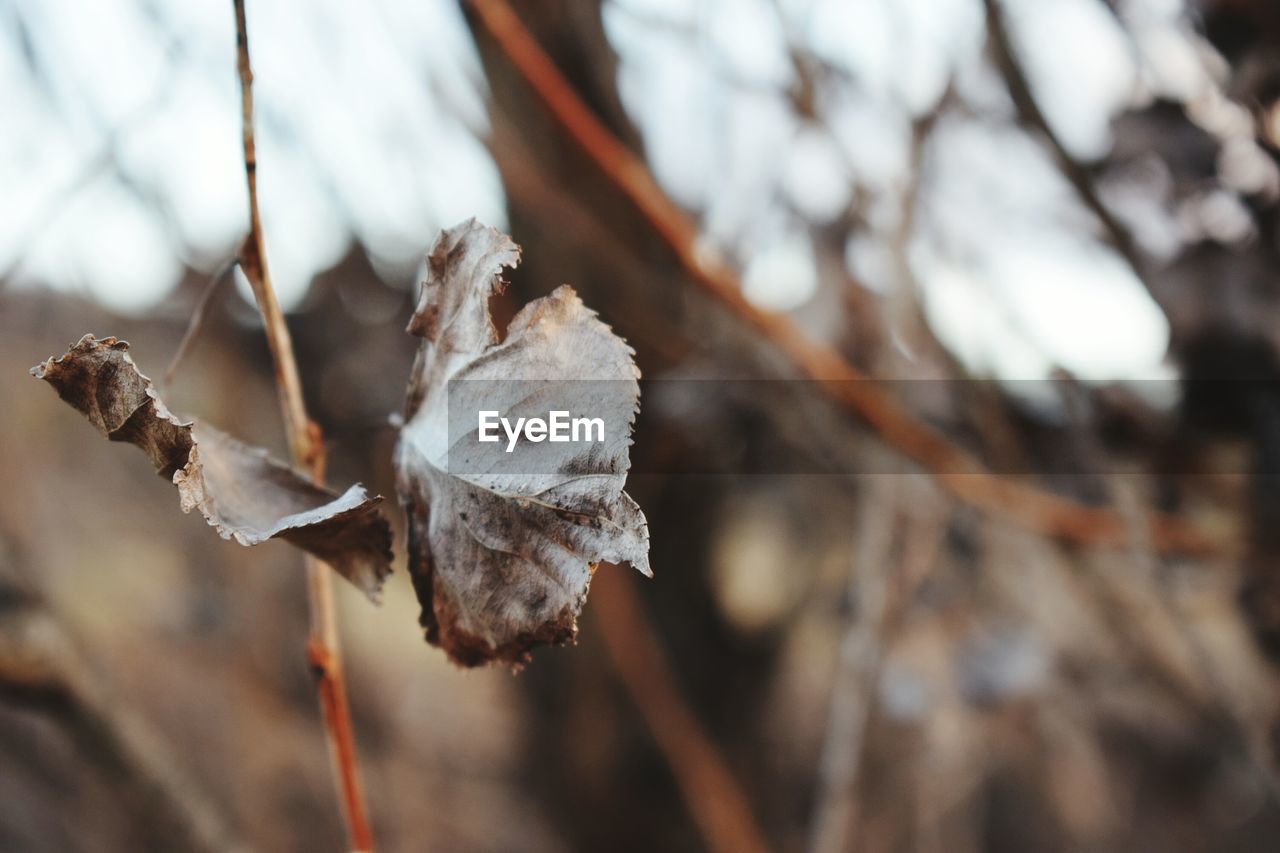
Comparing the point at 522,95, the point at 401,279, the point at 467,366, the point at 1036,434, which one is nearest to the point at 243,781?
the point at 401,279

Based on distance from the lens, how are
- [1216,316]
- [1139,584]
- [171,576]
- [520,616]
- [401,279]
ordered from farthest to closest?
[171,576], [401,279], [1139,584], [1216,316], [520,616]

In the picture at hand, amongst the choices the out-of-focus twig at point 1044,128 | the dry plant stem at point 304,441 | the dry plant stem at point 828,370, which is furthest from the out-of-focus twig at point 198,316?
the out-of-focus twig at point 1044,128

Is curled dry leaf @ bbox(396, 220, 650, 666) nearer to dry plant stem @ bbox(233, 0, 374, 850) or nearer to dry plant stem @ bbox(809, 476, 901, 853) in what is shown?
dry plant stem @ bbox(233, 0, 374, 850)

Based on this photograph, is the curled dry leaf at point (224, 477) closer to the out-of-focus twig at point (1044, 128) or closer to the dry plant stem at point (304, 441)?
the dry plant stem at point (304, 441)

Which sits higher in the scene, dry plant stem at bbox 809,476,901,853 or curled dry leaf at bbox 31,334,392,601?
curled dry leaf at bbox 31,334,392,601

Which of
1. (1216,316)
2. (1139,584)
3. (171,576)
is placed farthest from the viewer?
(171,576)

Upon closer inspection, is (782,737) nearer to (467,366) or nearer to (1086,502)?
(1086,502)

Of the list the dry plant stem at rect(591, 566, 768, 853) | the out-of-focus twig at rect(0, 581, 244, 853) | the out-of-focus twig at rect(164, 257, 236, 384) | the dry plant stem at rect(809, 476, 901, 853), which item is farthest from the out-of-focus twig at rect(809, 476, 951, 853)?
the out-of-focus twig at rect(164, 257, 236, 384)
